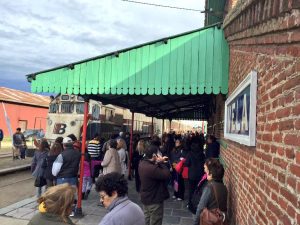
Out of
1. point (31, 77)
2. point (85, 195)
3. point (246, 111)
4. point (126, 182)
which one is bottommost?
point (85, 195)

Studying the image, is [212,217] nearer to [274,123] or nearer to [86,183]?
[274,123]

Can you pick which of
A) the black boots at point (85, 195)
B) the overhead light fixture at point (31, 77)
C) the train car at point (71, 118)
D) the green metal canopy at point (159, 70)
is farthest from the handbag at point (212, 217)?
the train car at point (71, 118)

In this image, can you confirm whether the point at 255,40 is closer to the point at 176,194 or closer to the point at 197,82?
the point at 197,82

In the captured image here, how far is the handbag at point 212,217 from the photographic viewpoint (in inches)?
170

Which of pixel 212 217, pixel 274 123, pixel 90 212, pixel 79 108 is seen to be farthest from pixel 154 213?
pixel 79 108

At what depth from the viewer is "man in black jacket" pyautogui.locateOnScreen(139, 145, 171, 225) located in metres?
5.73

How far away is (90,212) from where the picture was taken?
8539mm

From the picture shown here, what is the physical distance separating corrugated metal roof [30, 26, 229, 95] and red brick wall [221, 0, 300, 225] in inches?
97.2

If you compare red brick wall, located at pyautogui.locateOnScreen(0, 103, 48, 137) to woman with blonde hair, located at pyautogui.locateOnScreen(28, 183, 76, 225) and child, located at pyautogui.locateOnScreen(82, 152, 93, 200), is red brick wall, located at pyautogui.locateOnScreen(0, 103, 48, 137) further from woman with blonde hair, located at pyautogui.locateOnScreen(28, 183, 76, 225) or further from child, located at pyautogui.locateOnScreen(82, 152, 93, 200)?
woman with blonde hair, located at pyautogui.locateOnScreen(28, 183, 76, 225)

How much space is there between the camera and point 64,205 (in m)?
2.99

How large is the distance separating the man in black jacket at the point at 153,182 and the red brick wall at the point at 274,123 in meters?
1.77

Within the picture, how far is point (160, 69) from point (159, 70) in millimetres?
28

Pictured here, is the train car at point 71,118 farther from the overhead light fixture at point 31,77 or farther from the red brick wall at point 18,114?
the red brick wall at point 18,114

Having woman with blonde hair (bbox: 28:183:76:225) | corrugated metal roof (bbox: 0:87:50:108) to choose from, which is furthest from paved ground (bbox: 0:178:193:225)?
corrugated metal roof (bbox: 0:87:50:108)
